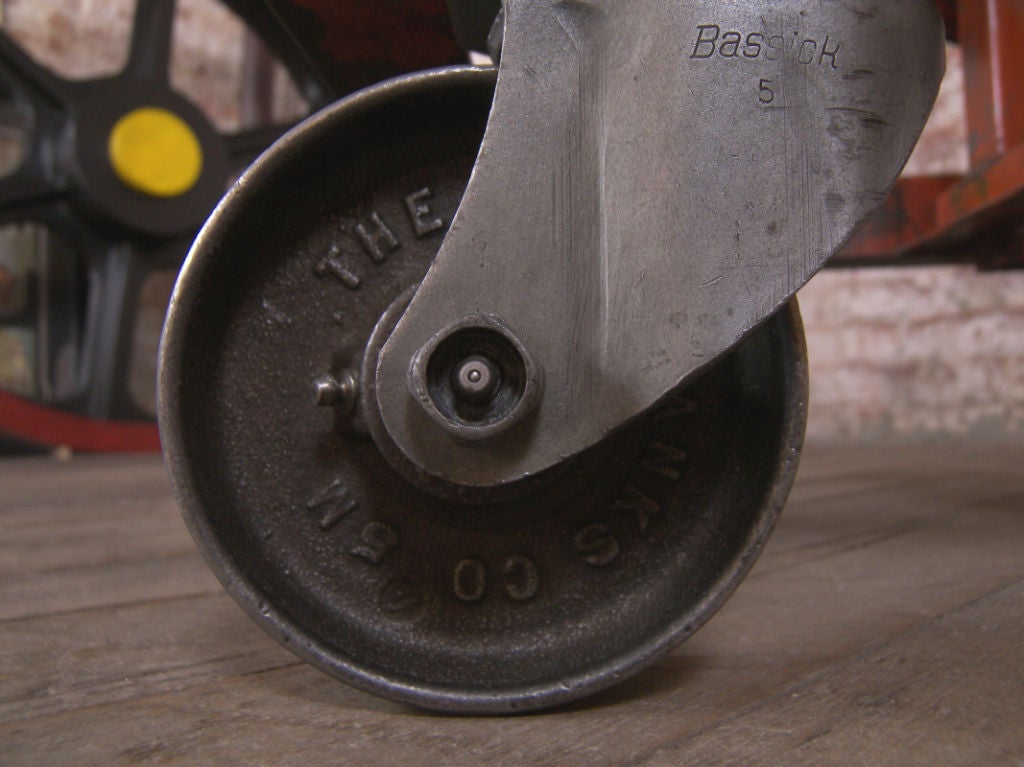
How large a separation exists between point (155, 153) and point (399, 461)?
2.56 meters

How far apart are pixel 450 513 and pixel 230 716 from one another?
20 cm

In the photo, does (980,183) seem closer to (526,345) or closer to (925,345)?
(526,345)

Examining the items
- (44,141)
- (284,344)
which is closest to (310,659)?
(284,344)

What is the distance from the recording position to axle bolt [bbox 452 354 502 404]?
1.86 feet

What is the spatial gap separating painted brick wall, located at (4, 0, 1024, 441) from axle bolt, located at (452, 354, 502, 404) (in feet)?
9.10

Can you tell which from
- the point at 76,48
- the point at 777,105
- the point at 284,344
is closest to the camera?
the point at 777,105

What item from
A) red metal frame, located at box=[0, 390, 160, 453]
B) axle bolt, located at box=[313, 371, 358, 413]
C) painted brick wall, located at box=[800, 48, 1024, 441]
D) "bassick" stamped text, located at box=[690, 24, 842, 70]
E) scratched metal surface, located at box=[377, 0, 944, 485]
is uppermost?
"bassick" stamped text, located at box=[690, 24, 842, 70]

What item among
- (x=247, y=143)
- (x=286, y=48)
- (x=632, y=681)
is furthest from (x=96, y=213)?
(x=632, y=681)

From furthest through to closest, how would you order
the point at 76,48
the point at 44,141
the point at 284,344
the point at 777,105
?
the point at 76,48 < the point at 44,141 < the point at 284,344 < the point at 777,105

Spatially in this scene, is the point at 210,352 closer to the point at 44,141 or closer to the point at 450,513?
the point at 450,513

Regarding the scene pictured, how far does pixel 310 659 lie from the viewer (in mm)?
609

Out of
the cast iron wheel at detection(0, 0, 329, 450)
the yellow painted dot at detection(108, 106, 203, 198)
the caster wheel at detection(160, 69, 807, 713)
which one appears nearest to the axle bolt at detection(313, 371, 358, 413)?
the caster wheel at detection(160, 69, 807, 713)

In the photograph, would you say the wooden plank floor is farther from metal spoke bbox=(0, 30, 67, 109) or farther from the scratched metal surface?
metal spoke bbox=(0, 30, 67, 109)

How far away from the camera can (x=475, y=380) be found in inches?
22.3
